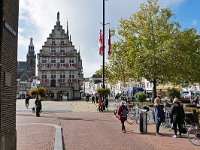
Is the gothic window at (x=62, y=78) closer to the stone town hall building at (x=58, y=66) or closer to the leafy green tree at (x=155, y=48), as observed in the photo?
the stone town hall building at (x=58, y=66)

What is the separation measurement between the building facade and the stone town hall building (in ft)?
218

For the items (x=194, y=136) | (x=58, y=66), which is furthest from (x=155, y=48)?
(x=58, y=66)

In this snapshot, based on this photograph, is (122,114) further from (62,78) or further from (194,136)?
Result: (62,78)

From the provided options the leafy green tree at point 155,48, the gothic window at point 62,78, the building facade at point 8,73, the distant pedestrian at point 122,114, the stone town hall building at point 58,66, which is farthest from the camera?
the gothic window at point 62,78

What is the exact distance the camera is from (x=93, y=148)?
1268 centimetres

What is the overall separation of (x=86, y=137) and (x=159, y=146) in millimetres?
3456

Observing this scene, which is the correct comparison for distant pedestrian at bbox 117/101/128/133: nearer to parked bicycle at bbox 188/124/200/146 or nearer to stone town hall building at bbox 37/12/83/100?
parked bicycle at bbox 188/124/200/146

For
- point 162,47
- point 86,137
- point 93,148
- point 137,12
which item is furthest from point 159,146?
point 137,12

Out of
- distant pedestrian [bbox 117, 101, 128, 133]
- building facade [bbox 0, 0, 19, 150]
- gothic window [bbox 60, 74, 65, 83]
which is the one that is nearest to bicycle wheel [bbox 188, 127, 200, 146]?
distant pedestrian [bbox 117, 101, 128, 133]

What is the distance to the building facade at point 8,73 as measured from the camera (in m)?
9.06

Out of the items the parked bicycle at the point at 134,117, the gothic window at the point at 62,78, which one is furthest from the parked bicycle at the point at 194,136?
the gothic window at the point at 62,78

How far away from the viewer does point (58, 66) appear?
78.9m

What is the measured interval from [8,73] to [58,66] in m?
69.6

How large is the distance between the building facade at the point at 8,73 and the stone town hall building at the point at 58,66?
66.5 meters
